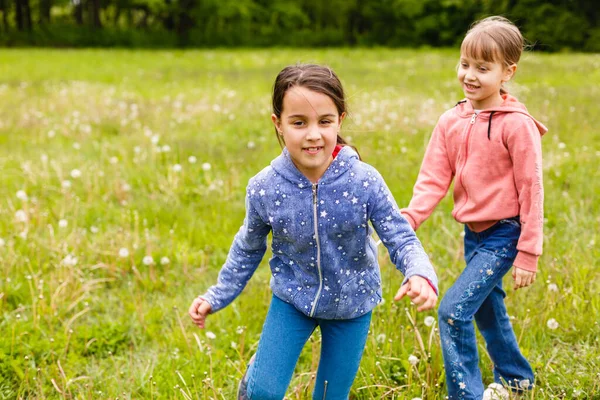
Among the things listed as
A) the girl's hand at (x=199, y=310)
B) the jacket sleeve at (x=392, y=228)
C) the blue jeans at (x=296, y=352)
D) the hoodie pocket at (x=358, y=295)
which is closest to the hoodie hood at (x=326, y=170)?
the jacket sleeve at (x=392, y=228)

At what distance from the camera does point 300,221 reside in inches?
105

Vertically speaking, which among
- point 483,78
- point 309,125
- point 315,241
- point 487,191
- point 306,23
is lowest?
point 306,23

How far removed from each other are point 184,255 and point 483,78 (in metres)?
2.81

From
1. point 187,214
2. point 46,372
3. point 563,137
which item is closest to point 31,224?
point 187,214

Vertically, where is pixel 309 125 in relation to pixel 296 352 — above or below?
above

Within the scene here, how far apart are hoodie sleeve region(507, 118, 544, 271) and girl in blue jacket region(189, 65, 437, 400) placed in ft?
1.99

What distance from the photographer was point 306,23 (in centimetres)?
5319

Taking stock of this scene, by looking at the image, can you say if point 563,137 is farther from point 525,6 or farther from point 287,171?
point 525,6

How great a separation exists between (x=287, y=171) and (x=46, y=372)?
1.96 metres

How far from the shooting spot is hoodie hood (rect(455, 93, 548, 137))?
119 inches

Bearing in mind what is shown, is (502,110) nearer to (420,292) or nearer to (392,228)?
(392,228)

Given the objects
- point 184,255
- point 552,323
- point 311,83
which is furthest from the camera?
point 184,255

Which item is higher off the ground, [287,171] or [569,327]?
[287,171]

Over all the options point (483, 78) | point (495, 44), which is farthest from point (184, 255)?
point (495, 44)
